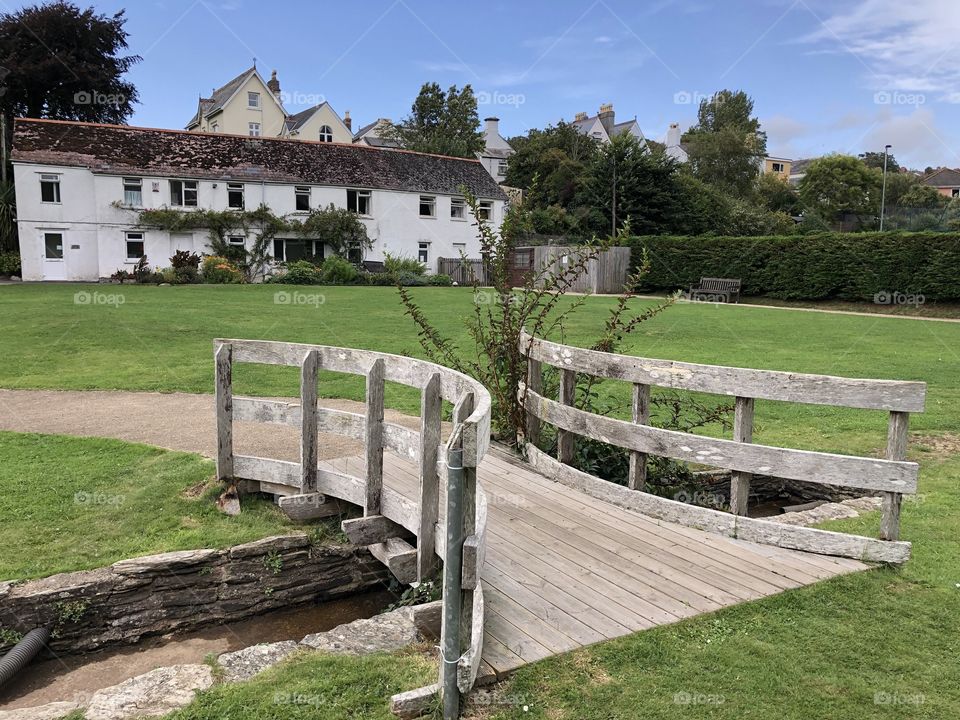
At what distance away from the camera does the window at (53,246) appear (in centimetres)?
3406

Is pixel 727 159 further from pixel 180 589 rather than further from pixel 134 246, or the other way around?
pixel 180 589

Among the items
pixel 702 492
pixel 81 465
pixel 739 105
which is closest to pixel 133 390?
pixel 81 465

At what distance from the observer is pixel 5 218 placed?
114 ft

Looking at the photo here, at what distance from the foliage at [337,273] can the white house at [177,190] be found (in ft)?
16.1

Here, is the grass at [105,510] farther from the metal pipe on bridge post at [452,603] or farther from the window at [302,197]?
the window at [302,197]

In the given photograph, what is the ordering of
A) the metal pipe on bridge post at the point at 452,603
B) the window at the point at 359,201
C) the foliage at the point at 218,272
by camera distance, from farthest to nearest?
the window at the point at 359,201 < the foliage at the point at 218,272 < the metal pipe on bridge post at the point at 452,603

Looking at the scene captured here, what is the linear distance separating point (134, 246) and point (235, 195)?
5446 mm

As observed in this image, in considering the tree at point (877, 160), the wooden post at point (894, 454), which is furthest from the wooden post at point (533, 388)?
the tree at point (877, 160)

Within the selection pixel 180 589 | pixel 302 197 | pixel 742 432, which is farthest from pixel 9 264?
pixel 742 432

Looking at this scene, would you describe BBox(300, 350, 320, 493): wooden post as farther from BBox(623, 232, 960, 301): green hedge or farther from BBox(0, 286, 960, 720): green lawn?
BBox(623, 232, 960, 301): green hedge

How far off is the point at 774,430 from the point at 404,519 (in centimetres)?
548

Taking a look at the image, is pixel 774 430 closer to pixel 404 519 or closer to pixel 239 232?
pixel 404 519

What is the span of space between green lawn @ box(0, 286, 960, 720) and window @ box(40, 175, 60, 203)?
13.7 metres

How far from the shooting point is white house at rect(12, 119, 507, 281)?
33938mm
